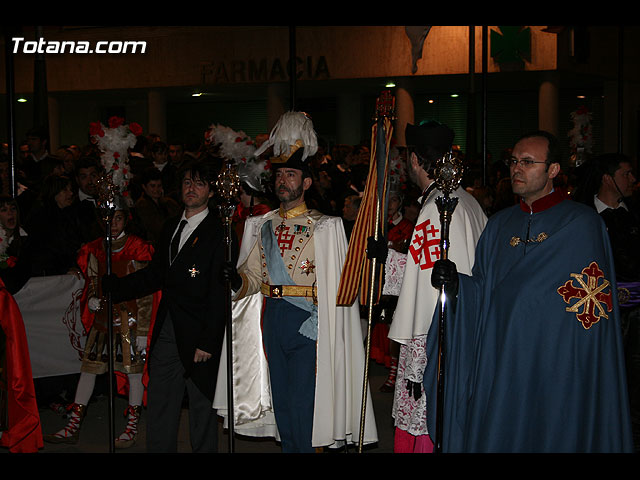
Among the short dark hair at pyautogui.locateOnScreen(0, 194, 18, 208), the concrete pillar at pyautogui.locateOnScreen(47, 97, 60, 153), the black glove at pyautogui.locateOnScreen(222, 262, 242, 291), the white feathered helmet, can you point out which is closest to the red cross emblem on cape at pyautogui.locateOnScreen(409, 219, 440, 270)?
the white feathered helmet

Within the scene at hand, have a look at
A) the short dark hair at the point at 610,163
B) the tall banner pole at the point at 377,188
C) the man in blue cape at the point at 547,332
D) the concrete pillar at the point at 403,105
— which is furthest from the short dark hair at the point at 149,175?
the concrete pillar at the point at 403,105

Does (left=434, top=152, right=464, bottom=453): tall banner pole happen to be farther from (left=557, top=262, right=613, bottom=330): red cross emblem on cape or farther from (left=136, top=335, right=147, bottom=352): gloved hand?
(left=136, top=335, right=147, bottom=352): gloved hand

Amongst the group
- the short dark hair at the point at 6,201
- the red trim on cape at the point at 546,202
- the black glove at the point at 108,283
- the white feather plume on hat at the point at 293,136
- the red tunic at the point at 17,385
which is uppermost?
the white feather plume on hat at the point at 293,136

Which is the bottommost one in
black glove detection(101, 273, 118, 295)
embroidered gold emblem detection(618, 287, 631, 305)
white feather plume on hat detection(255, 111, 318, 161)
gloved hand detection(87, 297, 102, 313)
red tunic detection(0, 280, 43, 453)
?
red tunic detection(0, 280, 43, 453)

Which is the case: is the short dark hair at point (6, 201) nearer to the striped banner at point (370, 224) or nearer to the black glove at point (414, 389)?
the striped banner at point (370, 224)

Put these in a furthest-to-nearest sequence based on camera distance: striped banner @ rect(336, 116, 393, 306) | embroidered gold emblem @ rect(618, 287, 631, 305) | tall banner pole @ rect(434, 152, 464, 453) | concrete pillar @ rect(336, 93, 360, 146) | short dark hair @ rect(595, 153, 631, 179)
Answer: concrete pillar @ rect(336, 93, 360, 146) < short dark hair @ rect(595, 153, 631, 179) < embroidered gold emblem @ rect(618, 287, 631, 305) < striped banner @ rect(336, 116, 393, 306) < tall banner pole @ rect(434, 152, 464, 453)

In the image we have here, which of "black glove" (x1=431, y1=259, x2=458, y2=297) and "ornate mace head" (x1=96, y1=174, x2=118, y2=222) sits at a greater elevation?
"ornate mace head" (x1=96, y1=174, x2=118, y2=222)

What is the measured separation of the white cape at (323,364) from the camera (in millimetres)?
5207

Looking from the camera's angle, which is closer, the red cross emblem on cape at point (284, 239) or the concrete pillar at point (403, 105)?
the red cross emblem on cape at point (284, 239)

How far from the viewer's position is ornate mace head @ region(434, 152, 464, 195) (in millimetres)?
4539

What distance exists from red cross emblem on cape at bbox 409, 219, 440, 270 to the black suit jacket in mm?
1195

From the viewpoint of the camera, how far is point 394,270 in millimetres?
5324

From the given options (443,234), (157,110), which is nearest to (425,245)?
(443,234)
